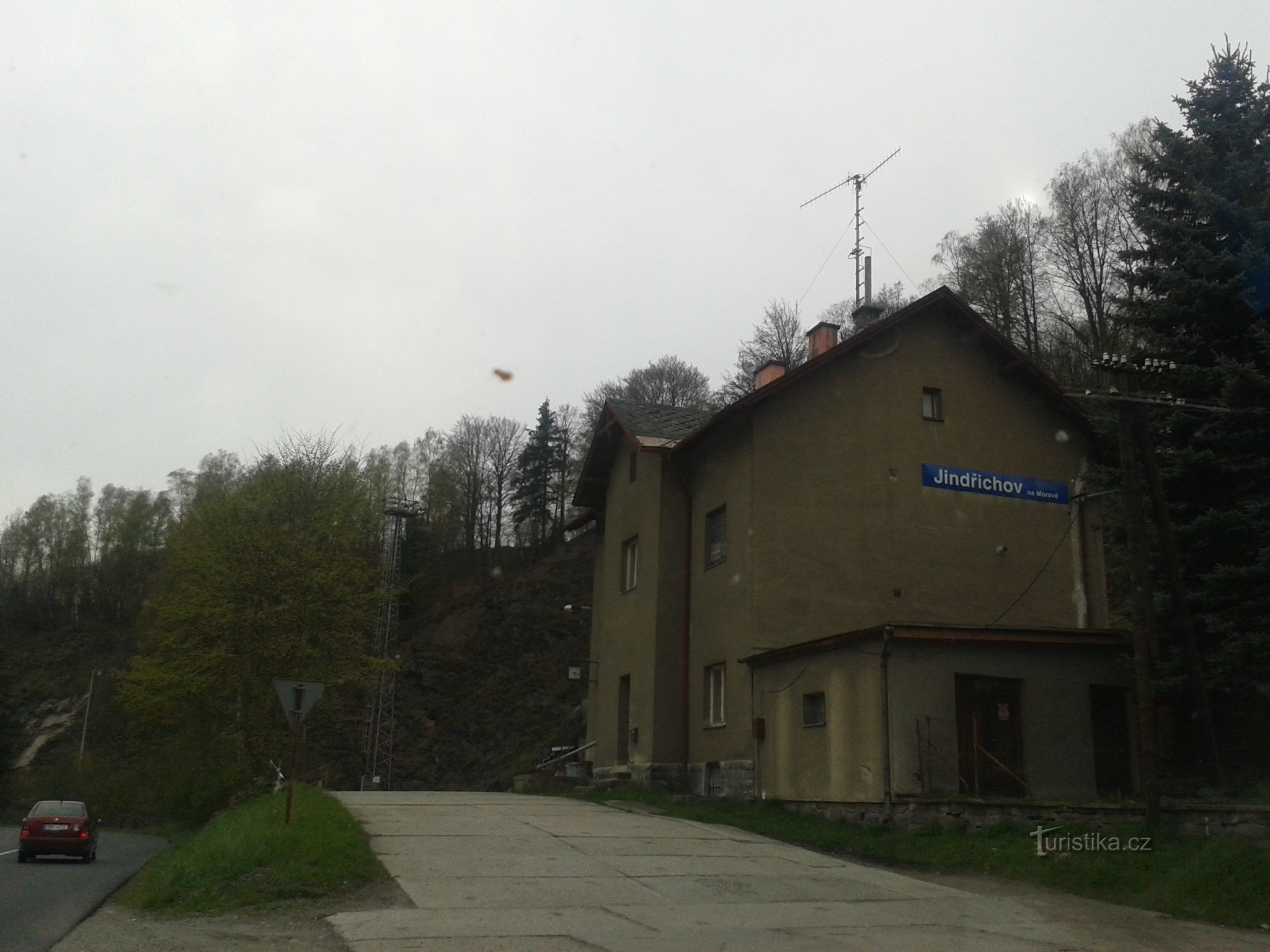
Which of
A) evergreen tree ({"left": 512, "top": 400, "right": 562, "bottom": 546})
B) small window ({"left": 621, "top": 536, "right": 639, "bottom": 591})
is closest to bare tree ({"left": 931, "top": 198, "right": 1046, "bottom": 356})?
small window ({"left": 621, "top": 536, "right": 639, "bottom": 591})

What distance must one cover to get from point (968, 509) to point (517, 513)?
163 feet

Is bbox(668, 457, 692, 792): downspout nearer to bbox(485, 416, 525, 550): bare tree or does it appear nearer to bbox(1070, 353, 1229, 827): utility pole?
bbox(1070, 353, 1229, 827): utility pole

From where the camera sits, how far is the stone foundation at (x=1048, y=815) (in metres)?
13.1

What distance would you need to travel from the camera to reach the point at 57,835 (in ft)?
72.6

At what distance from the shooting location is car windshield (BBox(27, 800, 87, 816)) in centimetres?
2277

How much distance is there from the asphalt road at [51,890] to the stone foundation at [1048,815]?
10696 millimetres

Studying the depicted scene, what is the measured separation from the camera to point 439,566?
70.9m

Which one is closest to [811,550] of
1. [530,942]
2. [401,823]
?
[401,823]

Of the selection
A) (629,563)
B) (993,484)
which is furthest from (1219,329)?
(629,563)

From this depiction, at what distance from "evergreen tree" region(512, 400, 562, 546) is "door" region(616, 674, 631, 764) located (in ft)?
142

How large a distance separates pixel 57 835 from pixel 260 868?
13.0 meters

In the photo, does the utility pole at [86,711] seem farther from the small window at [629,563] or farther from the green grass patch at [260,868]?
the green grass patch at [260,868]

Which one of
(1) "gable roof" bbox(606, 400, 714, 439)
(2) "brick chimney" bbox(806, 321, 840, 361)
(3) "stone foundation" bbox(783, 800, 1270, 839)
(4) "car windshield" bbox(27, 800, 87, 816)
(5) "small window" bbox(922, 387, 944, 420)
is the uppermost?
(2) "brick chimney" bbox(806, 321, 840, 361)

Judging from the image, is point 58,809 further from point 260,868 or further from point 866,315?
point 866,315
